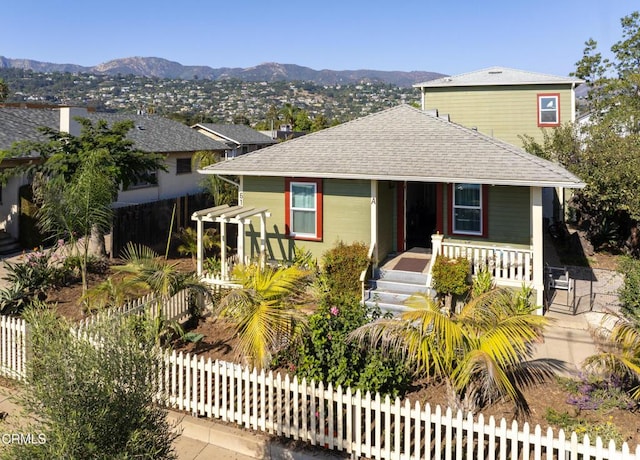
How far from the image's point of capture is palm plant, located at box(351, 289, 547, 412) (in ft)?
19.9

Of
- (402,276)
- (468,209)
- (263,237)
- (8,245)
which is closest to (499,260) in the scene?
(468,209)

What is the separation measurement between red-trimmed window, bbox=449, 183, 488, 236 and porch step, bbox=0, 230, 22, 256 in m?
15.6

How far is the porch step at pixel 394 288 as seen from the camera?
11.5 m

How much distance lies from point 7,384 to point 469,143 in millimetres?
12241

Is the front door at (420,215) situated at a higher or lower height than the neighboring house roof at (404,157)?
lower

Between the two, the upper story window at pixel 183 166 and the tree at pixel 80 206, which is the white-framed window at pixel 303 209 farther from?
the upper story window at pixel 183 166

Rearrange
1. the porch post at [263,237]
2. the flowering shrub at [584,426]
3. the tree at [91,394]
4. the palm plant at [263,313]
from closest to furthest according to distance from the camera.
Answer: the tree at [91,394]
the flowering shrub at [584,426]
the palm plant at [263,313]
the porch post at [263,237]

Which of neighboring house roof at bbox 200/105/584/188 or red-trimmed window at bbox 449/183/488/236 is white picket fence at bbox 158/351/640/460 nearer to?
neighboring house roof at bbox 200/105/584/188

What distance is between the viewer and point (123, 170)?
15.8 m

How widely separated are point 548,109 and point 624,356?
18952mm

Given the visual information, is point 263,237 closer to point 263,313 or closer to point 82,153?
point 263,313

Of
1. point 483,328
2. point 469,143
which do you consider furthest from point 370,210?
point 483,328

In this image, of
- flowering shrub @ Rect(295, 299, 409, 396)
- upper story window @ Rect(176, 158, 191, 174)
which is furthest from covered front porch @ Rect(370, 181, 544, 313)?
upper story window @ Rect(176, 158, 191, 174)

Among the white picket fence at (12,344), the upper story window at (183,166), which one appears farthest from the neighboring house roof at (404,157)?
the upper story window at (183,166)
